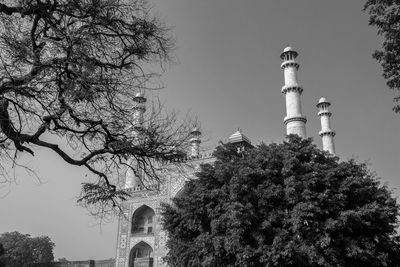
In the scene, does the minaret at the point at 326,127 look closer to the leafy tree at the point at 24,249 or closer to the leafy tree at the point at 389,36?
the leafy tree at the point at 389,36

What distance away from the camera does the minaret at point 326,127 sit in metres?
28.6

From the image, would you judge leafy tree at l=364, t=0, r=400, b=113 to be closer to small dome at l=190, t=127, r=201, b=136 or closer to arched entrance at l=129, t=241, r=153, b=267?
small dome at l=190, t=127, r=201, b=136

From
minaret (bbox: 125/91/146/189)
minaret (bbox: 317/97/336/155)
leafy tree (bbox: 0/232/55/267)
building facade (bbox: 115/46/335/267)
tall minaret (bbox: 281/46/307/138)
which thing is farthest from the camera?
leafy tree (bbox: 0/232/55/267)

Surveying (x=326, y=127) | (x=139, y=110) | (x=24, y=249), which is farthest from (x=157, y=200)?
(x=139, y=110)

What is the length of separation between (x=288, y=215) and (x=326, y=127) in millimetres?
16370

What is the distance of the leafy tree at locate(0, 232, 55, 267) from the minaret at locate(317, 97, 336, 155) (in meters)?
29.2

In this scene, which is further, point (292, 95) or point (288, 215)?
point (292, 95)

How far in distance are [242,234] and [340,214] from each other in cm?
305

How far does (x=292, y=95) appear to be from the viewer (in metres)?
26.2

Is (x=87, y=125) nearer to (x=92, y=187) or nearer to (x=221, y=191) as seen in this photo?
(x=92, y=187)

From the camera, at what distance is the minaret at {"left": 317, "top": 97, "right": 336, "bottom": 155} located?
2861 cm

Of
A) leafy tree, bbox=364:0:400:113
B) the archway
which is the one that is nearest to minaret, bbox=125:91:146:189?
leafy tree, bbox=364:0:400:113

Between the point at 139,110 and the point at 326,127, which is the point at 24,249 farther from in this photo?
the point at 139,110

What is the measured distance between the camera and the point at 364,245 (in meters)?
13.1
